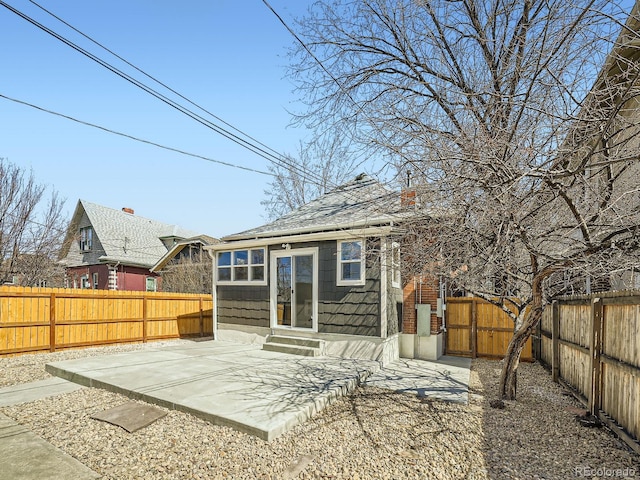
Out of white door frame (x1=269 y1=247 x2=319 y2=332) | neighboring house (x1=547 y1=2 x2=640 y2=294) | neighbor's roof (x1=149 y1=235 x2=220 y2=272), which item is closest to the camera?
A: neighboring house (x1=547 y1=2 x2=640 y2=294)

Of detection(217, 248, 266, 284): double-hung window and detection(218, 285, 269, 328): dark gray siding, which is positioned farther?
detection(217, 248, 266, 284): double-hung window

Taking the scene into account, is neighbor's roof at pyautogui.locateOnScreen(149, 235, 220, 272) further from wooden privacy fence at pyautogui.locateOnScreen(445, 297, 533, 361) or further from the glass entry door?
wooden privacy fence at pyautogui.locateOnScreen(445, 297, 533, 361)

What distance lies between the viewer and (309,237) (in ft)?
27.9

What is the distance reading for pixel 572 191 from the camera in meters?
4.31

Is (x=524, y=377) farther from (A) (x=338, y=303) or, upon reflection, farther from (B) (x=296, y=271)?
(B) (x=296, y=271)

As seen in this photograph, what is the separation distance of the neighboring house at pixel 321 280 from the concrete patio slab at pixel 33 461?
5.05 m

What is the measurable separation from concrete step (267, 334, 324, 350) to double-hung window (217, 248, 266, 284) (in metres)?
1.62

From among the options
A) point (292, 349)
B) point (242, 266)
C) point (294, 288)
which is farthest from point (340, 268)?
point (242, 266)

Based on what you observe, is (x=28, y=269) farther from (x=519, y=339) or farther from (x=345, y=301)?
(x=519, y=339)

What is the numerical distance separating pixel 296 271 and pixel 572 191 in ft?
20.5

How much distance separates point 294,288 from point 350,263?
1.85 metres

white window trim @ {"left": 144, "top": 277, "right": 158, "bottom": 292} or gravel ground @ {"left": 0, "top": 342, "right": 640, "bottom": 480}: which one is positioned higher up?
gravel ground @ {"left": 0, "top": 342, "right": 640, "bottom": 480}

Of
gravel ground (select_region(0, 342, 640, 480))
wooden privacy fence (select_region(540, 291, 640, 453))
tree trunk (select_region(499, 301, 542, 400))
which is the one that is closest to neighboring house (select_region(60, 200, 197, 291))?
gravel ground (select_region(0, 342, 640, 480))

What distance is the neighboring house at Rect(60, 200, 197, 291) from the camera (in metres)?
20.6
